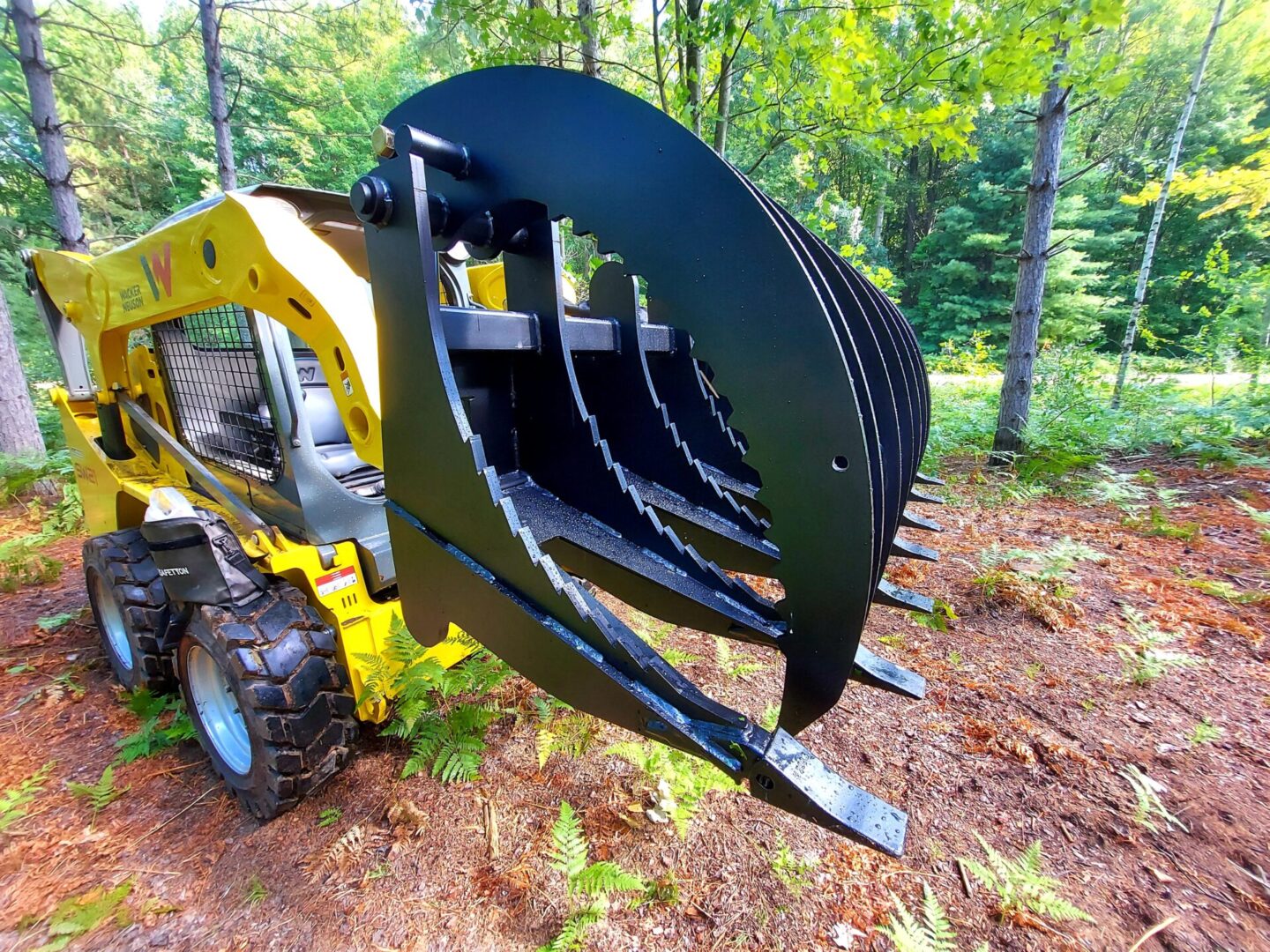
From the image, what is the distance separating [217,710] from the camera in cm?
213

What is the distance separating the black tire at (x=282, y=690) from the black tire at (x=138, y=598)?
0.60 m

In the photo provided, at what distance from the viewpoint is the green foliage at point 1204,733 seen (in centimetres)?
198

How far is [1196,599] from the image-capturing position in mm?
2904

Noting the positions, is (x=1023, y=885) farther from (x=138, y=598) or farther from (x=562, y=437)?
(x=138, y=598)

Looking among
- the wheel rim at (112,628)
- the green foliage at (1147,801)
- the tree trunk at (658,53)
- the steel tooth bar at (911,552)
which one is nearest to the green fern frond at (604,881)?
the steel tooth bar at (911,552)

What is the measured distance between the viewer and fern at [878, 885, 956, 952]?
1.33 meters

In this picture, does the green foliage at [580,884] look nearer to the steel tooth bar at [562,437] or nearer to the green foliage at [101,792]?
the steel tooth bar at [562,437]

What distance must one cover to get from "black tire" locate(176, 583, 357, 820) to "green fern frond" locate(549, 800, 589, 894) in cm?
85

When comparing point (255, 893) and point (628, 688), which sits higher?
point (628, 688)

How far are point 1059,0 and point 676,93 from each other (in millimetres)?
2671

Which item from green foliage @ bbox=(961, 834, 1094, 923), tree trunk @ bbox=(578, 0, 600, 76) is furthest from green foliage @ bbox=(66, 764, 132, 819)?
tree trunk @ bbox=(578, 0, 600, 76)

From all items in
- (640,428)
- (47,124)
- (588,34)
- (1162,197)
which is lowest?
(640,428)

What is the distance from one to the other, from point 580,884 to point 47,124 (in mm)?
9718

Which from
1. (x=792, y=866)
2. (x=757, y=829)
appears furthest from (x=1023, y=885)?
(x=757, y=829)
